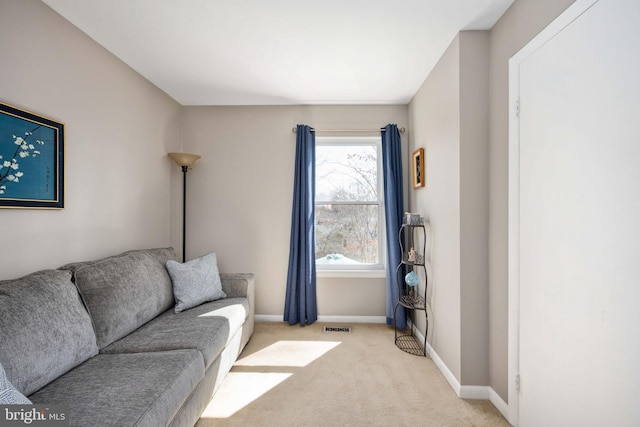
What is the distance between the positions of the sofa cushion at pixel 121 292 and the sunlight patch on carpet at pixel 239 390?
768mm

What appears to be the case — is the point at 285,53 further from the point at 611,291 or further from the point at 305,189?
the point at 611,291

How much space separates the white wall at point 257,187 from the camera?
3342 millimetres

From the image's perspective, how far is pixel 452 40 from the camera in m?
2.09

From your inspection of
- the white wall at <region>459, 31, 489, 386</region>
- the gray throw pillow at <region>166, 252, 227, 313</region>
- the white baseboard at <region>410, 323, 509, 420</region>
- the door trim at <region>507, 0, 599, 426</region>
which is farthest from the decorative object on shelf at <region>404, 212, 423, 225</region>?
the gray throw pillow at <region>166, 252, 227, 313</region>

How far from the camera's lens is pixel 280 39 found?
2.09 meters

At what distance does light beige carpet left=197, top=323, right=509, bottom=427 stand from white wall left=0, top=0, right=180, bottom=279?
1.50 metres

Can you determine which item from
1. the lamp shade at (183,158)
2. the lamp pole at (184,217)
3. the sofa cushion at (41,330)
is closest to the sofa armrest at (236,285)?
the lamp pole at (184,217)

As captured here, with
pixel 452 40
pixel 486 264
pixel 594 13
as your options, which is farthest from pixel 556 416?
pixel 452 40

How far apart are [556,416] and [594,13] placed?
187 cm

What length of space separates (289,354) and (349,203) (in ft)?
5.91

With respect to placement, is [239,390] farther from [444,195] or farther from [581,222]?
[581,222]

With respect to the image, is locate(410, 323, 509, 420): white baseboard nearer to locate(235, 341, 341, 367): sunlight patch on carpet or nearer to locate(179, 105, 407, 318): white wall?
locate(235, 341, 341, 367): sunlight patch on carpet

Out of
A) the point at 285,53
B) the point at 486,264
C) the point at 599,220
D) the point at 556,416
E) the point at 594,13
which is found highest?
the point at 285,53

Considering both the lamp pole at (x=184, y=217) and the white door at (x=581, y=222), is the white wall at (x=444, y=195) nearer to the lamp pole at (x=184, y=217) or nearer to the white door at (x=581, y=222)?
the white door at (x=581, y=222)
